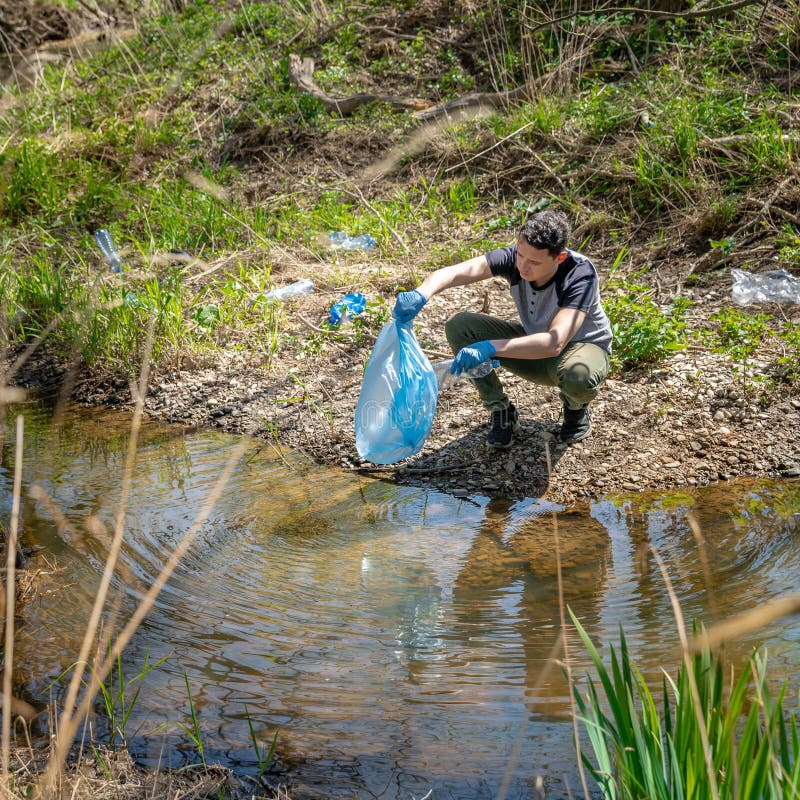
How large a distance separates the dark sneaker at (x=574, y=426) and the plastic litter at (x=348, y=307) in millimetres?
1387

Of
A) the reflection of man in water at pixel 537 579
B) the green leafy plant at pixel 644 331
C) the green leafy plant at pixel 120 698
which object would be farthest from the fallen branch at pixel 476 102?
the green leafy plant at pixel 120 698

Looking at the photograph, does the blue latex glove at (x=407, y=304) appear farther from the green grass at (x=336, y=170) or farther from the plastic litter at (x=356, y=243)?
the plastic litter at (x=356, y=243)

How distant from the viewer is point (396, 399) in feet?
12.7

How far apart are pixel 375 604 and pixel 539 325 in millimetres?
1619

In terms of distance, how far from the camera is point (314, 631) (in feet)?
9.85

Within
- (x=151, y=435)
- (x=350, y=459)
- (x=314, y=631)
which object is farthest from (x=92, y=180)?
(x=314, y=631)

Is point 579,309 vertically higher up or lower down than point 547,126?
lower down

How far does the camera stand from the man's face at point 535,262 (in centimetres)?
376

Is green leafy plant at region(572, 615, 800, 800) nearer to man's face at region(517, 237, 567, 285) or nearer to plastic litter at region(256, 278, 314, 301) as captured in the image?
man's face at region(517, 237, 567, 285)

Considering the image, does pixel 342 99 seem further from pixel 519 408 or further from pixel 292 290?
pixel 519 408

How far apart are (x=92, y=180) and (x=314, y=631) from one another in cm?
591

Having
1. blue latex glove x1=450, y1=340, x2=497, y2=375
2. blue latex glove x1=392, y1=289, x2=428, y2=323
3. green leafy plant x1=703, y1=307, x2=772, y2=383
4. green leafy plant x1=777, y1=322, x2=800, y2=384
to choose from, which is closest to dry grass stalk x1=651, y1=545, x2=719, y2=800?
blue latex glove x1=450, y1=340, x2=497, y2=375

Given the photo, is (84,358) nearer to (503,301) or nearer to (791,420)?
(503,301)

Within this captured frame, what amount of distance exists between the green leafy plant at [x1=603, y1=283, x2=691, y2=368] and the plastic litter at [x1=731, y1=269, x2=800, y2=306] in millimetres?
381
